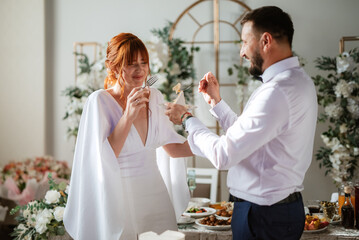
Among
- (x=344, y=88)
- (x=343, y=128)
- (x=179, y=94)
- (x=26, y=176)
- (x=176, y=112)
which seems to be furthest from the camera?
(x=343, y=128)

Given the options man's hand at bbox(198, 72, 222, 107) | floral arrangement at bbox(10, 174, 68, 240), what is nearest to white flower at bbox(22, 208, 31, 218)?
floral arrangement at bbox(10, 174, 68, 240)

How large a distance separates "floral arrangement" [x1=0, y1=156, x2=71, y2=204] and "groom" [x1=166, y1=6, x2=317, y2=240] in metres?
2.33

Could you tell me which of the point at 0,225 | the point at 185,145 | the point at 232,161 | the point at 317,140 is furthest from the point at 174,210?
the point at 317,140

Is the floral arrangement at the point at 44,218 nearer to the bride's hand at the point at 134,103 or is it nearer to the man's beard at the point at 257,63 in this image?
the bride's hand at the point at 134,103

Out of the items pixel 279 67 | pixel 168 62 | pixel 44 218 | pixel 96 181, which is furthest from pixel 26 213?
pixel 168 62

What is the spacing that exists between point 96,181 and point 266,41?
3.49ft

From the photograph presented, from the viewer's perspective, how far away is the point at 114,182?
2146mm

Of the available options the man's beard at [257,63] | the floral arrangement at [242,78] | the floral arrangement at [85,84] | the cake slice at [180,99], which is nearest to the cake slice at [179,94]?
the cake slice at [180,99]

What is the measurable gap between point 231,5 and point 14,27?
8.95 feet

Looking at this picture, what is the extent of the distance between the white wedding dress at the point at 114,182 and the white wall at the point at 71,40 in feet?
10.3

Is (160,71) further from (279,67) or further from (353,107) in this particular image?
(279,67)

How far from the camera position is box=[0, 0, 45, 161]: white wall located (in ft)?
18.0

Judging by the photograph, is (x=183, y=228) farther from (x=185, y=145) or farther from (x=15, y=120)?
(x=15, y=120)

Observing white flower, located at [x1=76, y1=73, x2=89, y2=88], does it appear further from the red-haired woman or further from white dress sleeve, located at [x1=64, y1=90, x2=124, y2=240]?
white dress sleeve, located at [x1=64, y1=90, x2=124, y2=240]
